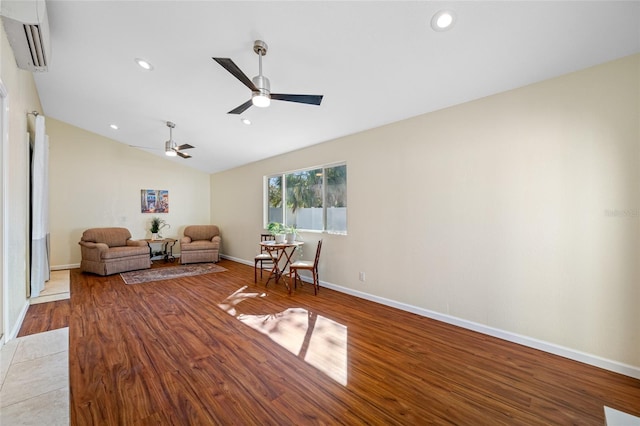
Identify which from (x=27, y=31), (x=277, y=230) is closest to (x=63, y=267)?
(x=277, y=230)

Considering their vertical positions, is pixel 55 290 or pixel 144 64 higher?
pixel 144 64

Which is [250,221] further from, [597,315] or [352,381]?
[597,315]

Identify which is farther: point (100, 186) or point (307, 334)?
point (100, 186)

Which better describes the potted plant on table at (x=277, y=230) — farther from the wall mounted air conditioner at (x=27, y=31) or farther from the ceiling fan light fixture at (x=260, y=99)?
the wall mounted air conditioner at (x=27, y=31)

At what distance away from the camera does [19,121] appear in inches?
122

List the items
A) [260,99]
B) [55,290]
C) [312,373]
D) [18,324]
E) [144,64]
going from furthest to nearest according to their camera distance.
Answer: [55,290]
[144,64]
[18,324]
[260,99]
[312,373]

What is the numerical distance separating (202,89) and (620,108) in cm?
434

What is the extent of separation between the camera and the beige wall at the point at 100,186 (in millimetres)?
6152

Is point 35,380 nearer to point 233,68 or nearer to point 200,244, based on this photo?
point 233,68

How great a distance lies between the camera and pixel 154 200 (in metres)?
7.44

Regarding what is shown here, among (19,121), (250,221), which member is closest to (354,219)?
(250,221)

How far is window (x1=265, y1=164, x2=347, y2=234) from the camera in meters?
4.51

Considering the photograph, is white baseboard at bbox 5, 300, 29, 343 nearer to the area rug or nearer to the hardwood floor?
the hardwood floor

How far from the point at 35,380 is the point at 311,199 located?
3.96 metres
